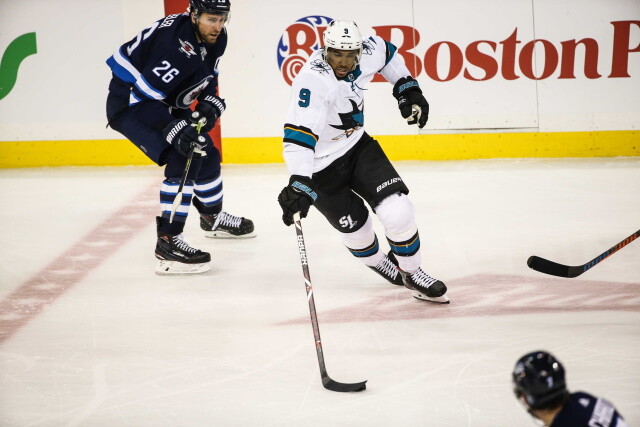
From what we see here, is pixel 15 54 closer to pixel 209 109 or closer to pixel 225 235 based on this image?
pixel 225 235

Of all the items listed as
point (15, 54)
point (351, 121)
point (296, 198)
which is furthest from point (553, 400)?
point (15, 54)

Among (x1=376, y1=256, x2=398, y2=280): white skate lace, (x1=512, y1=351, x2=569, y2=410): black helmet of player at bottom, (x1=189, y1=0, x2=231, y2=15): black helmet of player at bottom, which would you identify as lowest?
(x1=376, y1=256, x2=398, y2=280): white skate lace

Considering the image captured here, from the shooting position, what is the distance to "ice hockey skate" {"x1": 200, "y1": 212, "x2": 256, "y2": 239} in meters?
4.82

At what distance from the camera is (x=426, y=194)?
5.58 m

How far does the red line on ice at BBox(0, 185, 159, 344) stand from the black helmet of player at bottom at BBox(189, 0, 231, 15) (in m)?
1.26

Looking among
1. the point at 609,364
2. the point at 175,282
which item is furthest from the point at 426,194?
the point at 609,364

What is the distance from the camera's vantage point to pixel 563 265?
3449 millimetres

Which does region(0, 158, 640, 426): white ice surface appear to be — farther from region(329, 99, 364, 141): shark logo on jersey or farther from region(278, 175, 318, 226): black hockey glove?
region(329, 99, 364, 141): shark logo on jersey

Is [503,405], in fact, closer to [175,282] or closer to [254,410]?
[254,410]

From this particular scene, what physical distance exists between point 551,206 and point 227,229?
1.73 metres

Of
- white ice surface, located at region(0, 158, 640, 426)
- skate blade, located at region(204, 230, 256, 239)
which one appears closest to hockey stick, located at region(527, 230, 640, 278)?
white ice surface, located at region(0, 158, 640, 426)

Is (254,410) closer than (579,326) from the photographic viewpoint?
Yes

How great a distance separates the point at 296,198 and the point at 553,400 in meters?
1.79

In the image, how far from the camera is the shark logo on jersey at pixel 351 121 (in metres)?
3.57
